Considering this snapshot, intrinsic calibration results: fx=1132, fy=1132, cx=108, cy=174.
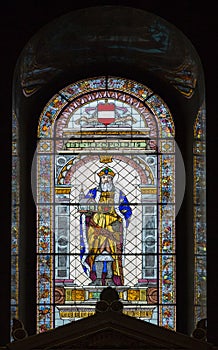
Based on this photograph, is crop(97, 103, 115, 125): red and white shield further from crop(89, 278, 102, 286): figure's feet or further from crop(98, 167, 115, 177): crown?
crop(89, 278, 102, 286): figure's feet

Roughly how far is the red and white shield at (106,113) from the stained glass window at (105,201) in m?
0.01

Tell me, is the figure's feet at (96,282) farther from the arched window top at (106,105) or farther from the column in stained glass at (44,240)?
the arched window top at (106,105)

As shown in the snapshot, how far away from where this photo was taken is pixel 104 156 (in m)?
11.8

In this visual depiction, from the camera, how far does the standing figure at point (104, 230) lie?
11.5m

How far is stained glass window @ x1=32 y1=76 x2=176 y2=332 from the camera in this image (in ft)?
37.4

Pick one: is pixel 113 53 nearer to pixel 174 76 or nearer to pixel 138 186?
pixel 174 76

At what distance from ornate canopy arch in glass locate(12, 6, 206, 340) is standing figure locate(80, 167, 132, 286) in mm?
25

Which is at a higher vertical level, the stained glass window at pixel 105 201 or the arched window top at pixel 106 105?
the arched window top at pixel 106 105

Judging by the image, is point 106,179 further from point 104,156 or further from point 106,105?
point 106,105

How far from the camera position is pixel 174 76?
1130 cm

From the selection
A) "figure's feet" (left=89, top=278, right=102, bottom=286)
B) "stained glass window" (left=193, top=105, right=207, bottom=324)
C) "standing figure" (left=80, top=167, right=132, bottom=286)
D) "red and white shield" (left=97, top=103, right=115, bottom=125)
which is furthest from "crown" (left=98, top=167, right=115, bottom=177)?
"figure's feet" (left=89, top=278, right=102, bottom=286)

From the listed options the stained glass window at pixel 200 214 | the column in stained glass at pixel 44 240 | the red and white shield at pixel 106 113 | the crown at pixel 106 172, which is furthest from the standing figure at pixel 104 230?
the stained glass window at pixel 200 214

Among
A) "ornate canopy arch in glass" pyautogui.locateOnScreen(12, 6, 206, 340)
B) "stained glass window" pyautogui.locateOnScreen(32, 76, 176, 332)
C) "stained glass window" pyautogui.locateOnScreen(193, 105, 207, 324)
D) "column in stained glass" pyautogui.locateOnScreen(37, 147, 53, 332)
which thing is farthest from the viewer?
"stained glass window" pyautogui.locateOnScreen(32, 76, 176, 332)

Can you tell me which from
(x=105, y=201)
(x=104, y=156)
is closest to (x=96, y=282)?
(x=105, y=201)
